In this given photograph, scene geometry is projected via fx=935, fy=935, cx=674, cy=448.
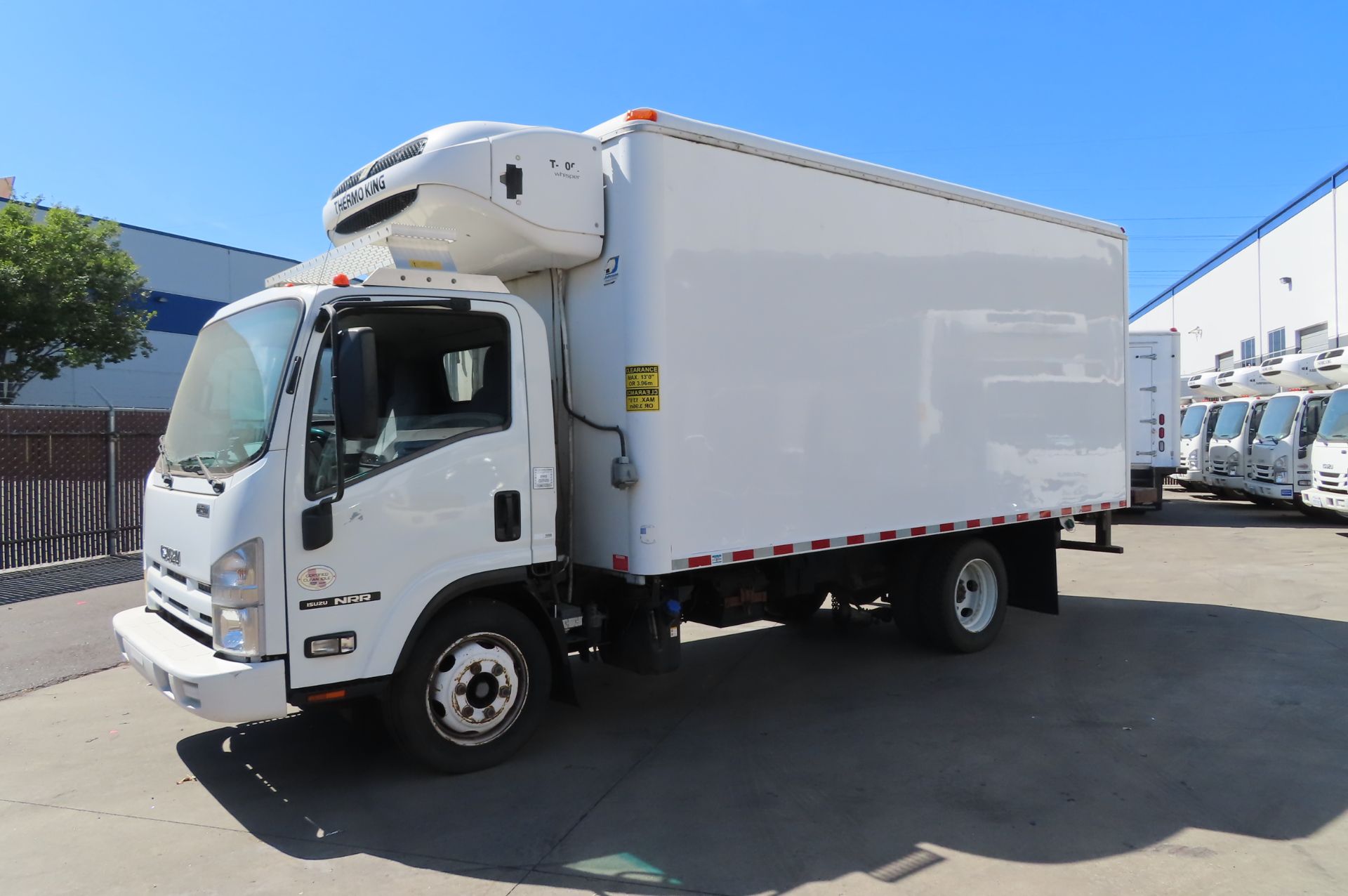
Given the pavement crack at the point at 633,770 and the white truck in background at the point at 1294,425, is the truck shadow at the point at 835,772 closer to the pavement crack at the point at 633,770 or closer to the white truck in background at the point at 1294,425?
the pavement crack at the point at 633,770

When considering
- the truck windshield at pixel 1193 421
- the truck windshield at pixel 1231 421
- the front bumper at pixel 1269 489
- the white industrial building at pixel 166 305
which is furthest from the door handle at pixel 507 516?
the white industrial building at pixel 166 305

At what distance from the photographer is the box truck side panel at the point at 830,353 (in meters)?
5.09

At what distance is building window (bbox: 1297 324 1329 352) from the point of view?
2652 centimetres

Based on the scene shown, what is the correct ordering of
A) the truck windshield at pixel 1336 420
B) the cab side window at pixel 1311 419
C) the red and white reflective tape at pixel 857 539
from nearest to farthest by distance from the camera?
1. the red and white reflective tape at pixel 857 539
2. the truck windshield at pixel 1336 420
3. the cab side window at pixel 1311 419

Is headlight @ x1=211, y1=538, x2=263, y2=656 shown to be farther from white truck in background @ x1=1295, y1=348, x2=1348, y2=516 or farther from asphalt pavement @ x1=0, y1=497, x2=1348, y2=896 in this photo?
white truck in background @ x1=1295, y1=348, x2=1348, y2=516

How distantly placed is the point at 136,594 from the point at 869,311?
8.35 m

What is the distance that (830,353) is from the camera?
5.91m

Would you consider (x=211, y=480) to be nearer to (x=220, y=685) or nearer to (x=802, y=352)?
(x=220, y=685)

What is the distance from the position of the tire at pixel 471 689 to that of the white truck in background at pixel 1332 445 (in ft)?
46.5

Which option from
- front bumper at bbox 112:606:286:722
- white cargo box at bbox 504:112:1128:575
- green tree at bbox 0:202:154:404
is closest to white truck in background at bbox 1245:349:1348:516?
white cargo box at bbox 504:112:1128:575

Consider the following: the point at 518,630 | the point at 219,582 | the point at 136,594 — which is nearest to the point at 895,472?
the point at 518,630

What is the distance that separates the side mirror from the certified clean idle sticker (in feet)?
2.18

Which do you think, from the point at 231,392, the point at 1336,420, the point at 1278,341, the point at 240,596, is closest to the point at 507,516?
the point at 240,596

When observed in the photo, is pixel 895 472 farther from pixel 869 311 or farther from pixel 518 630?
pixel 518 630
